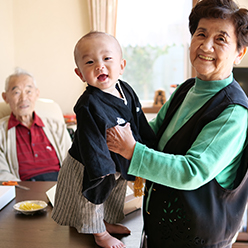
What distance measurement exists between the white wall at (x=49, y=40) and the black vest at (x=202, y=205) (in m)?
3.67

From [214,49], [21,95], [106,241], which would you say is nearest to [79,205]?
[106,241]

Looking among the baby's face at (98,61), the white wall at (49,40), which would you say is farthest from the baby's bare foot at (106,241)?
the white wall at (49,40)

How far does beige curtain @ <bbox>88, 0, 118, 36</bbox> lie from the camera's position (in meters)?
4.39

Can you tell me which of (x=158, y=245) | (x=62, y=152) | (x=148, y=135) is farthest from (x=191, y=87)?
(x=62, y=152)

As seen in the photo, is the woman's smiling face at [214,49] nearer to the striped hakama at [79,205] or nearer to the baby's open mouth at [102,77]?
the baby's open mouth at [102,77]

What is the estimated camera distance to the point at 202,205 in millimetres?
1149

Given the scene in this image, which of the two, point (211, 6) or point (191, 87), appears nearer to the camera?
point (211, 6)

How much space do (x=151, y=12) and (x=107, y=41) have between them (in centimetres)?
367

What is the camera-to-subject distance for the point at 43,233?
1.32 metres

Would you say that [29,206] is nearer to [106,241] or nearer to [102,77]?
[106,241]

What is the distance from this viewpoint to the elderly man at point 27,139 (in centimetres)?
279

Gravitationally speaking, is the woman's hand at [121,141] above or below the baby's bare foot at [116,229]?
above

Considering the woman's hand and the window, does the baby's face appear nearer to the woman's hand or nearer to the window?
the woman's hand

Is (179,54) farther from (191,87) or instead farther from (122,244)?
(122,244)
